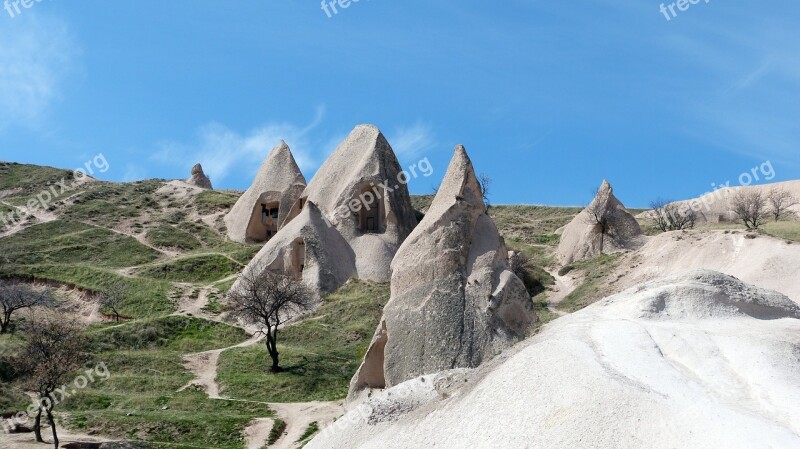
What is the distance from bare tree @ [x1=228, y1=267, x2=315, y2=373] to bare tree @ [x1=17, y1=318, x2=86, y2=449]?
6.17m

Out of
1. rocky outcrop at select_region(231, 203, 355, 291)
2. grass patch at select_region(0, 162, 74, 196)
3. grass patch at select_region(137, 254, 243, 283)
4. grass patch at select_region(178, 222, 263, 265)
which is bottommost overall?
rocky outcrop at select_region(231, 203, 355, 291)

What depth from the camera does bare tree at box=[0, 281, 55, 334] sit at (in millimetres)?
33013

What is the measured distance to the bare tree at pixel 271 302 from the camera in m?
30.5

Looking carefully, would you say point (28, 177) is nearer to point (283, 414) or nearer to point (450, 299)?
point (283, 414)

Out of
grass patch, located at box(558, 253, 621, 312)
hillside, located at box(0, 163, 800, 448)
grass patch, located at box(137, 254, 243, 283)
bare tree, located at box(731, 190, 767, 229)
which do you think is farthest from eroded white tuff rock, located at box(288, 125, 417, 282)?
bare tree, located at box(731, 190, 767, 229)

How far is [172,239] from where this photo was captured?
5100 cm

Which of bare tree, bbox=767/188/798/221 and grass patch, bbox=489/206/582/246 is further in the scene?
bare tree, bbox=767/188/798/221

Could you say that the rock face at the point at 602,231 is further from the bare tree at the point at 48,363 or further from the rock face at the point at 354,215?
the bare tree at the point at 48,363

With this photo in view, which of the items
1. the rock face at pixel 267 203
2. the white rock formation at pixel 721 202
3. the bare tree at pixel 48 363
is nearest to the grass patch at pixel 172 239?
the rock face at pixel 267 203

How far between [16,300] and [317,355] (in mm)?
13175

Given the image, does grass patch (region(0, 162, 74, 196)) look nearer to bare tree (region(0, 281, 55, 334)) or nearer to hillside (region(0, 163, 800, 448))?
hillside (region(0, 163, 800, 448))

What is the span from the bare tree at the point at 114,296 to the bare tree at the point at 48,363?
410 inches

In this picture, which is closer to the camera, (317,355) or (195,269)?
(317,355)

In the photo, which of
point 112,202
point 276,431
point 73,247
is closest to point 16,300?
point 73,247
